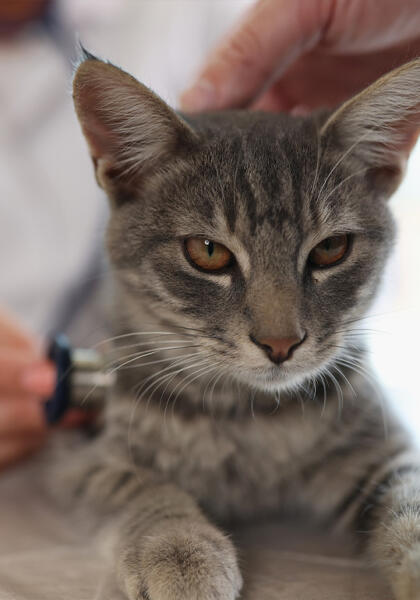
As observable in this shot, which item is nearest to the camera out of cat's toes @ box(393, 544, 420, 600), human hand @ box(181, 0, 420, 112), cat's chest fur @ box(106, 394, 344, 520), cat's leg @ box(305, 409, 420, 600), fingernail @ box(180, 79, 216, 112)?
cat's toes @ box(393, 544, 420, 600)

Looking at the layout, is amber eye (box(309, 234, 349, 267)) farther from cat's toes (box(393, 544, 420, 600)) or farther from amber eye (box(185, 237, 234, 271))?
cat's toes (box(393, 544, 420, 600))

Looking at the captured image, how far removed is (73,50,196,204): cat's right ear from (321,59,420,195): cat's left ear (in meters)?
0.25

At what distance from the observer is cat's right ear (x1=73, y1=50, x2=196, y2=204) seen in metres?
0.87

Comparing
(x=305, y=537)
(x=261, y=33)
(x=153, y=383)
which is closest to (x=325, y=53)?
(x=261, y=33)

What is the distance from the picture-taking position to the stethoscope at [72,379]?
3.77 ft

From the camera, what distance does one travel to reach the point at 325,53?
129 cm

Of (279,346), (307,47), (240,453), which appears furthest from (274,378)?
(307,47)

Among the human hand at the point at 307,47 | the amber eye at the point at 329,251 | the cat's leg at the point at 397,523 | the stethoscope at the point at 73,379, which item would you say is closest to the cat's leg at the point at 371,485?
the cat's leg at the point at 397,523

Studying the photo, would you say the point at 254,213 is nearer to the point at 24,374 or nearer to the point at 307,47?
the point at 307,47

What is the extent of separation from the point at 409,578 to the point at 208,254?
52 cm

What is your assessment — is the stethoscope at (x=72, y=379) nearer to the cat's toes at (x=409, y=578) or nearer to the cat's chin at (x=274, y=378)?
the cat's chin at (x=274, y=378)

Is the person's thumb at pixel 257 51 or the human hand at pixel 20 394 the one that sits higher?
the person's thumb at pixel 257 51

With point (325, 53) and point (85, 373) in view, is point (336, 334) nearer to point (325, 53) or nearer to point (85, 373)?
point (85, 373)

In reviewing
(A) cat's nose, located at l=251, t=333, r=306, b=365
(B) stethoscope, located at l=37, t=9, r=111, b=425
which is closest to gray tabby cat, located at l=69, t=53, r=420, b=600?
(A) cat's nose, located at l=251, t=333, r=306, b=365
